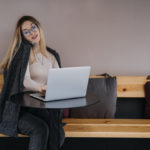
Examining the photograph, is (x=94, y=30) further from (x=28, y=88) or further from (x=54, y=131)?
(x=54, y=131)

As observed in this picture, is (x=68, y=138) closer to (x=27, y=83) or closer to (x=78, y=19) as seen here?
(x=27, y=83)

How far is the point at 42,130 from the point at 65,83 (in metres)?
0.43

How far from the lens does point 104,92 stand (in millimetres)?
2998

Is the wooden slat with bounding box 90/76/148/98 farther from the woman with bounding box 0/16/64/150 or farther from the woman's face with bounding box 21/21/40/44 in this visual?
the woman's face with bounding box 21/21/40/44

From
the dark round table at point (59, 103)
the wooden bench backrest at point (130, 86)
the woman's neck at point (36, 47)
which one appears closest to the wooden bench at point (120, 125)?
the wooden bench backrest at point (130, 86)

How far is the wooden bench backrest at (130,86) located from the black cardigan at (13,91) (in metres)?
0.99

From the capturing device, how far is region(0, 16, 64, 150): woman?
2.20m

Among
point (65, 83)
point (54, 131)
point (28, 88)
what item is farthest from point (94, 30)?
point (54, 131)

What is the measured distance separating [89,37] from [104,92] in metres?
0.60

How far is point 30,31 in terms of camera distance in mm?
2660

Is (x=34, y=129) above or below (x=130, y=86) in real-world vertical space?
below

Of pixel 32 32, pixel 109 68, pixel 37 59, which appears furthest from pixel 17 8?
pixel 109 68

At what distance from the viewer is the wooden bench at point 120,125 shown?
2482 millimetres

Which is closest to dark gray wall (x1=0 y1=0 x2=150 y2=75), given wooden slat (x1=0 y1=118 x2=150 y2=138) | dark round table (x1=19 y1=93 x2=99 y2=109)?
wooden slat (x1=0 y1=118 x2=150 y2=138)
